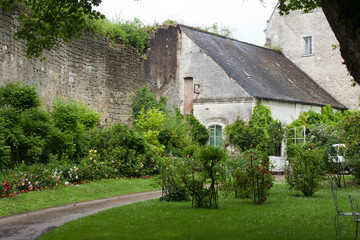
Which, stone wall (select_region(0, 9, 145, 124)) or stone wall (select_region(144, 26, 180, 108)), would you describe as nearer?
stone wall (select_region(0, 9, 145, 124))

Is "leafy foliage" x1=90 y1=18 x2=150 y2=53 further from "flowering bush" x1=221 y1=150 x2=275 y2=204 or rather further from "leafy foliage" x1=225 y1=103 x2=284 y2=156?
"flowering bush" x1=221 y1=150 x2=275 y2=204

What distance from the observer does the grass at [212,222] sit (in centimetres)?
734

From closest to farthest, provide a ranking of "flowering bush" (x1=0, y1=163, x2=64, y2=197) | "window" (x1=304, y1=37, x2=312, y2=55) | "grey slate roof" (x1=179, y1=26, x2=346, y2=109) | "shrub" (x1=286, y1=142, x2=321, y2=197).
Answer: "flowering bush" (x1=0, y1=163, x2=64, y2=197) < "shrub" (x1=286, y1=142, x2=321, y2=197) < "grey slate roof" (x1=179, y1=26, x2=346, y2=109) < "window" (x1=304, y1=37, x2=312, y2=55)

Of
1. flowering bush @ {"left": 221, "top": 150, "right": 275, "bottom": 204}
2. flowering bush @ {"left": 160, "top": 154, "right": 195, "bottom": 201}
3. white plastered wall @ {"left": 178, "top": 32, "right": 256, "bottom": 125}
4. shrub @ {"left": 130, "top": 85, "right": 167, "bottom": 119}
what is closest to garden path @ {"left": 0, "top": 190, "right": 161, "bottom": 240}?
flowering bush @ {"left": 160, "top": 154, "right": 195, "bottom": 201}

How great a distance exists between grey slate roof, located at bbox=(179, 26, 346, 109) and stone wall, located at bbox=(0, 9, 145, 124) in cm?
442

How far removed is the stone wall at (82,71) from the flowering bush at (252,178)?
23.9ft

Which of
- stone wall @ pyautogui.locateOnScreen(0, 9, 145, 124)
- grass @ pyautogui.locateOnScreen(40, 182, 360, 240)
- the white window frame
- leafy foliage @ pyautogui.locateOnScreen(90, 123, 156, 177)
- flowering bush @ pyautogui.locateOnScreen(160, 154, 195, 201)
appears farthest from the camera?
the white window frame

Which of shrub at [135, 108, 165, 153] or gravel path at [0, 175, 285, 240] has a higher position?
shrub at [135, 108, 165, 153]

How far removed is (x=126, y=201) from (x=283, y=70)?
19242 millimetres

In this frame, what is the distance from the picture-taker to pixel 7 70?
546 inches

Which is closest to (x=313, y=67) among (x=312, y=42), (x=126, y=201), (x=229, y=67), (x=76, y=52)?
(x=312, y=42)

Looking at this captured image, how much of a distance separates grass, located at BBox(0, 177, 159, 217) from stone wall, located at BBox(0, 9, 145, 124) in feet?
12.9

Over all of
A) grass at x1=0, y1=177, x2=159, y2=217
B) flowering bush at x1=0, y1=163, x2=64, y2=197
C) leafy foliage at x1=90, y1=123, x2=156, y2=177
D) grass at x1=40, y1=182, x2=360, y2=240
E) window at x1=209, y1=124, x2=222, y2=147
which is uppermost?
window at x1=209, y1=124, x2=222, y2=147

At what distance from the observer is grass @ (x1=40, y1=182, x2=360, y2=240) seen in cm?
734
